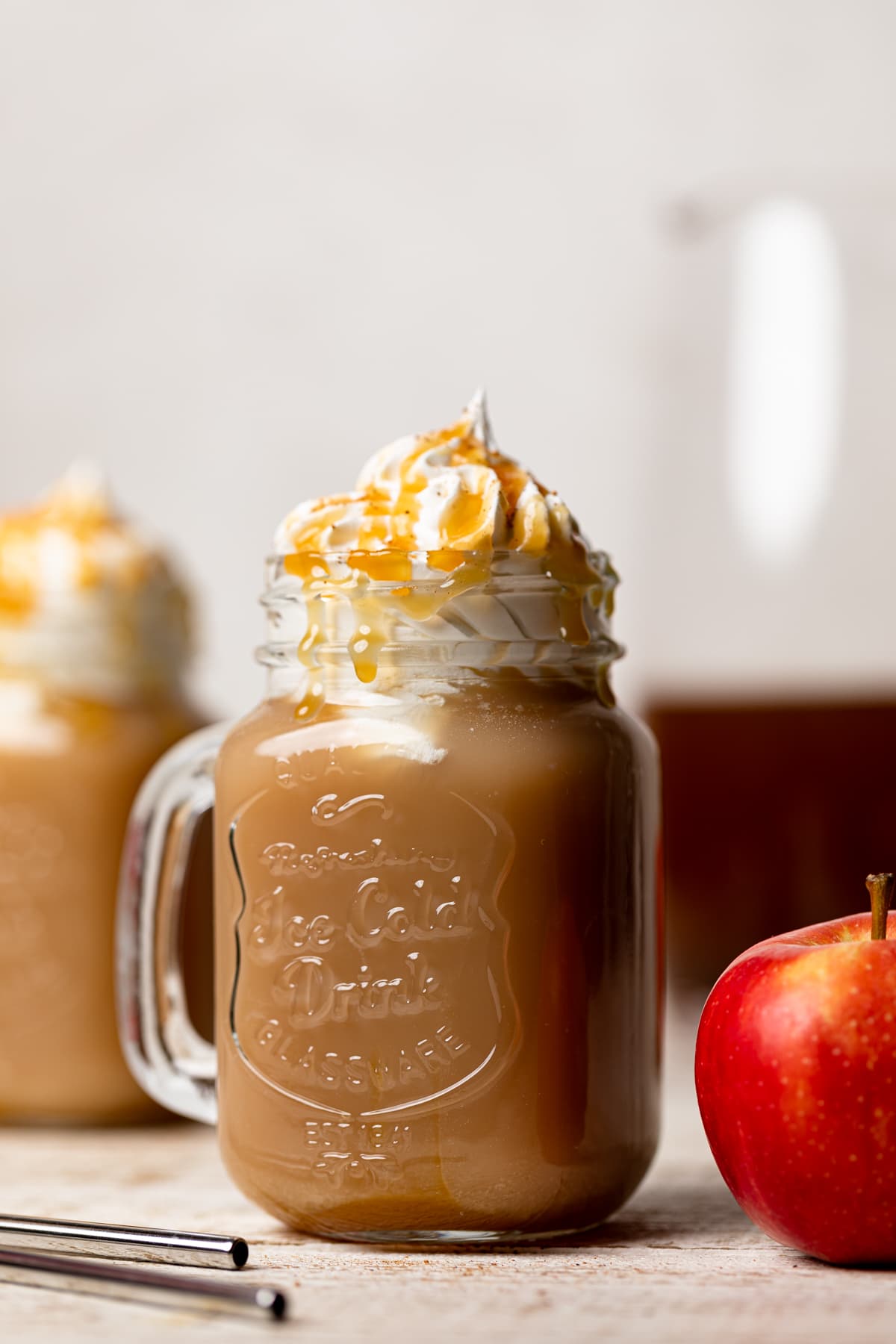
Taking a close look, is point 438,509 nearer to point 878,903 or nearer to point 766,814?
point 878,903

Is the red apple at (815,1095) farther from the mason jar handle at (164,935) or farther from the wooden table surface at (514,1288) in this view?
the mason jar handle at (164,935)

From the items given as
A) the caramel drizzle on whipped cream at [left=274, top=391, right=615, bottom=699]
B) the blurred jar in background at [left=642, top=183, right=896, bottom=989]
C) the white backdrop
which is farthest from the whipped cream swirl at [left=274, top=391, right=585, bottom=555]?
the white backdrop

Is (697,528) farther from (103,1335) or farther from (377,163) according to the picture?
(103,1335)

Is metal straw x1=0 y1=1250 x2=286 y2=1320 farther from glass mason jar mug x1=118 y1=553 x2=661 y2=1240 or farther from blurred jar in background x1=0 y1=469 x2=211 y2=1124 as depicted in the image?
blurred jar in background x1=0 y1=469 x2=211 y2=1124

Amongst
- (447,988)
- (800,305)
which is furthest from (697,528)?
(447,988)

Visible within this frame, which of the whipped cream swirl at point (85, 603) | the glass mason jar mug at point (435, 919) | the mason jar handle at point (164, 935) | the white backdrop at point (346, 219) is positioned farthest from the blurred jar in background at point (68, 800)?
the white backdrop at point (346, 219)

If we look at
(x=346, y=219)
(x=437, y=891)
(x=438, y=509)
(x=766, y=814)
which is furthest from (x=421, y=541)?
(x=346, y=219)
